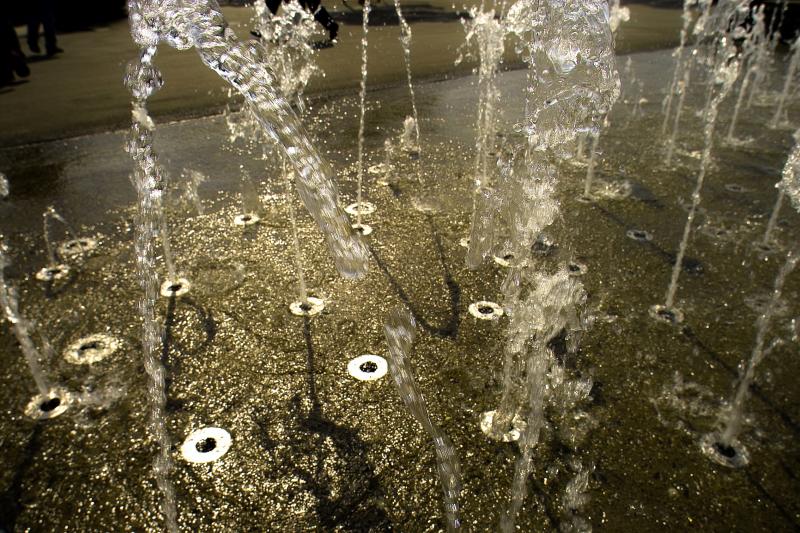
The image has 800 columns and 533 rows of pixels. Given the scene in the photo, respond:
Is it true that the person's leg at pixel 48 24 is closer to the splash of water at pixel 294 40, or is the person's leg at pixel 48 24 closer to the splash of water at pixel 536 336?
the splash of water at pixel 294 40

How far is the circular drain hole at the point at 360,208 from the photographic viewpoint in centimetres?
439

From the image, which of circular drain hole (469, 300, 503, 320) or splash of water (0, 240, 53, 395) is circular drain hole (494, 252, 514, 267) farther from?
splash of water (0, 240, 53, 395)

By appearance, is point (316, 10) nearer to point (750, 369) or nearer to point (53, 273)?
point (53, 273)

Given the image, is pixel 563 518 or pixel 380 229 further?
Answer: pixel 380 229

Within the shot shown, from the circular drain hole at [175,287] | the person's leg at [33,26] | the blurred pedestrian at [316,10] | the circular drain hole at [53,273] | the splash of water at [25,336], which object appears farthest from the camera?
the person's leg at [33,26]

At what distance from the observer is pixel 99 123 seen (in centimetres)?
670

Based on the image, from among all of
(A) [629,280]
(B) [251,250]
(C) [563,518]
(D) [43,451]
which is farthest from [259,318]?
(A) [629,280]

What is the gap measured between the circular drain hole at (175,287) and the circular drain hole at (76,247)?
2.80 ft

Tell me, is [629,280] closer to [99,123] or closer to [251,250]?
[251,250]

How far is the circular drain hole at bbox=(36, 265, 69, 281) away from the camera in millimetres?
3615

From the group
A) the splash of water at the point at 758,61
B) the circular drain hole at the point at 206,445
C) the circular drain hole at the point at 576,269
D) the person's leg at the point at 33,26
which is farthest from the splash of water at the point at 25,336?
the person's leg at the point at 33,26

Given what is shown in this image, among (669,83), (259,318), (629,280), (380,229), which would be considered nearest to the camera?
(259,318)

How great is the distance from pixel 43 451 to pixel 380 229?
8.18 ft

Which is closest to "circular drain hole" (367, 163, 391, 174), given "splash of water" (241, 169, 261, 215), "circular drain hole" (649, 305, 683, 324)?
"splash of water" (241, 169, 261, 215)
